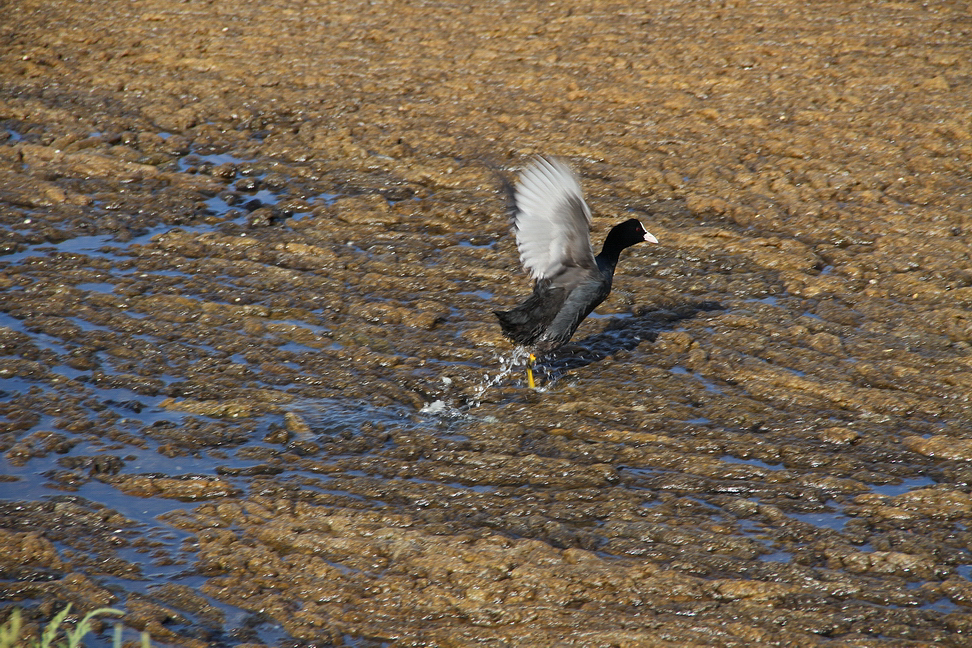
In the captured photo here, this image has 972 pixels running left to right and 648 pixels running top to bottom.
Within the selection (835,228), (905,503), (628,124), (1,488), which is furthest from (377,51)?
(905,503)

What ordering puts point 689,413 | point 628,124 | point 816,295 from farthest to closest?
point 628,124, point 816,295, point 689,413

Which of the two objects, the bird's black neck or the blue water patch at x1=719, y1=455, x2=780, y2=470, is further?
the bird's black neck

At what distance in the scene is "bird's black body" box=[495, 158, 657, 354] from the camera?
6.64m

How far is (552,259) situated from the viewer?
6797 mm

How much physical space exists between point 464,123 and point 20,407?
18.3ft

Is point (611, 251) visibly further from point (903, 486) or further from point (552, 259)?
point (903, 486)

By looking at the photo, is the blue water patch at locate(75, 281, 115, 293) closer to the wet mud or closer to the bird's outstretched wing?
the wet mud

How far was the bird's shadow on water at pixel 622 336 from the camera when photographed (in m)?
7.09

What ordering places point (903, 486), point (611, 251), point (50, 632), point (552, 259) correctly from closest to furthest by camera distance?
point (50, 632)
point (903, 486)
point (552, 259)
point (611, 251)

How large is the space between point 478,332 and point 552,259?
0.85 meters

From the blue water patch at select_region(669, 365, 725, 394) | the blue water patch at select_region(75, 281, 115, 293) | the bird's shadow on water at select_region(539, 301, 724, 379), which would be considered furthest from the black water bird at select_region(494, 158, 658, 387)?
the blue water patch at select_region(75, 281, 115, 293)

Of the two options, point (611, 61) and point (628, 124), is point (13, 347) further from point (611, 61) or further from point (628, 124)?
point (611, 61)

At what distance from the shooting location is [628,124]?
10.1 metres

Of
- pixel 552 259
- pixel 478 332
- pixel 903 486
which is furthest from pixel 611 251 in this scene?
pixel 903 486
